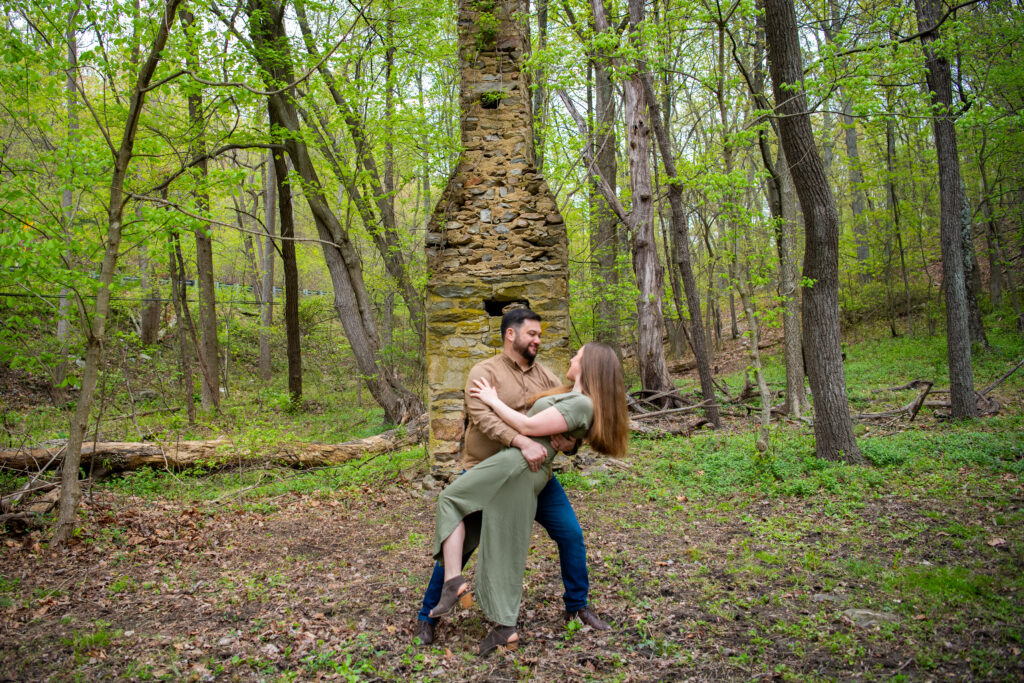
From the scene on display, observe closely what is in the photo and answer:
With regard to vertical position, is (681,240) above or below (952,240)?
above

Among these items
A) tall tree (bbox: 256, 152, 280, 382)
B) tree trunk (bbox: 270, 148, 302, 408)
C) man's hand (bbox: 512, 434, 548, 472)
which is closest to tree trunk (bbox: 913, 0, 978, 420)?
man's hand (bbox: 512, 434, 548, 472)

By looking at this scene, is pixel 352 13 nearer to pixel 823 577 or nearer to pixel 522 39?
pixel 522 39

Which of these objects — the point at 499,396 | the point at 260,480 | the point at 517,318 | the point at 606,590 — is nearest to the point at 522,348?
the point at 517,318

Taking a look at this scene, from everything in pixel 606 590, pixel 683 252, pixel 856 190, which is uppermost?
pixel 856 190

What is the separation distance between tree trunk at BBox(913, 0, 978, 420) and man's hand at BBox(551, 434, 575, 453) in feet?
24.2

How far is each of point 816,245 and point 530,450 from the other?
16.2ft

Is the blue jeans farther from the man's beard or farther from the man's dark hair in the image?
the man's dark hair

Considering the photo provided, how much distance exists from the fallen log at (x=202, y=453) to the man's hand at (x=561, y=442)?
5.71 metres

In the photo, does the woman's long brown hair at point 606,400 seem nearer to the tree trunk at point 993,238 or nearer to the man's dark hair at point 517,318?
the man's dark hair at point 517,318

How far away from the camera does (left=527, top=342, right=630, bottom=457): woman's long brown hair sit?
3.31 meters

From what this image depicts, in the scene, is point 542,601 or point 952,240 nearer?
point 542,601

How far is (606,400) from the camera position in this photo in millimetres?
3326

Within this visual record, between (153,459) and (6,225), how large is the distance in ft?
11.6

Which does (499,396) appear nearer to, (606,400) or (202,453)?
(606,400)
